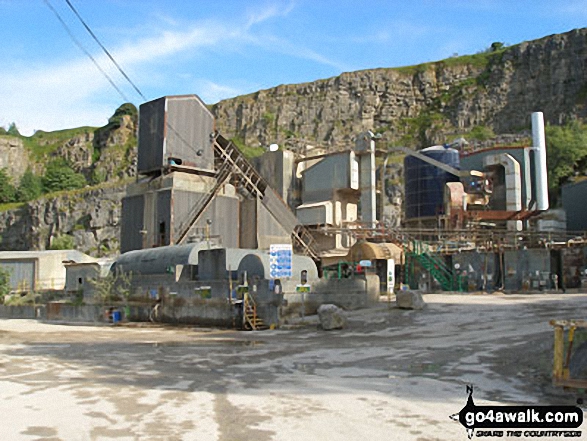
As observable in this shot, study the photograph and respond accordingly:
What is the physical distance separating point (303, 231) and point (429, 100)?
219 ft

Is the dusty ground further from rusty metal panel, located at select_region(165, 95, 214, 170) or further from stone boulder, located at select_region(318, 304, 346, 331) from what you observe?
rusty metal panel, located at select_region(165, 95, 214, 170)

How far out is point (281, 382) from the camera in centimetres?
1130

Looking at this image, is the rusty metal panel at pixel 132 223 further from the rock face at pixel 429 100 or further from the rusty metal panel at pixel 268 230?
the rock face at pixel 429 100

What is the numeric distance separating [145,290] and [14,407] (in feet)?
75.4

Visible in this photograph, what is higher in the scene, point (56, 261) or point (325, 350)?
point (56, 261)

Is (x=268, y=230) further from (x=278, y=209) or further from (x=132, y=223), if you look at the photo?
→ (x=132, y=223)

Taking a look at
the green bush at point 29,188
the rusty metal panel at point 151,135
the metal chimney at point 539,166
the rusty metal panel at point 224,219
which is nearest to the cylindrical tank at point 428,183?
the metal chimney at point 539,166

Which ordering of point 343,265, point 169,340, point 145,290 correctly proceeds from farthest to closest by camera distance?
1. point 343,265
2. point 145,290
3. point 169,340

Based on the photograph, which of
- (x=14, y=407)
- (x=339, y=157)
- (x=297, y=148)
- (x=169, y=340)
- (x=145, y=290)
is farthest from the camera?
(x=297, y=148)

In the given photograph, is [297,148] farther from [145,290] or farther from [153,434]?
[153,434]

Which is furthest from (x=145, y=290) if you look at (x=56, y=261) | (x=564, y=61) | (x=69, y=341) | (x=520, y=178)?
(x=564, y=61)

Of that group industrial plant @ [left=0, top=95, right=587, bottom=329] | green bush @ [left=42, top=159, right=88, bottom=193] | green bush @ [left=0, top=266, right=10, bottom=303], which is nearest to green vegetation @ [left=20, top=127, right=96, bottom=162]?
green bush @ [left=42, top=159, right=88, bottom=193]

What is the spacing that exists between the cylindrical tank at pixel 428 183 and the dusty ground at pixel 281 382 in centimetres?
3914

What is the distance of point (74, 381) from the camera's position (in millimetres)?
11719
